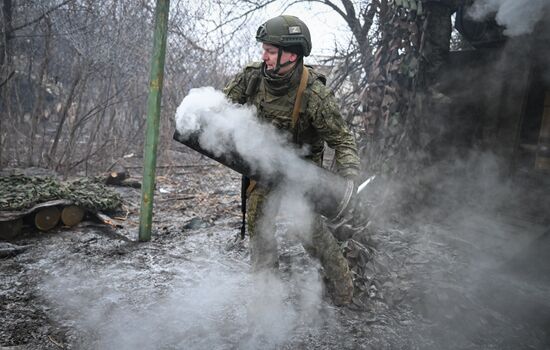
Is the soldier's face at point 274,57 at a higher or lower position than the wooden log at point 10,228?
higher

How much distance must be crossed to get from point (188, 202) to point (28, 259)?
2817 mm

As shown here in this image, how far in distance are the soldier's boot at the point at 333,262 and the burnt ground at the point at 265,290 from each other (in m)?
0.13

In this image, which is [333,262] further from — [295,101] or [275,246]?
[295,101]

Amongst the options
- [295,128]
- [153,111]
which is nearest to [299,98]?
[295,128]

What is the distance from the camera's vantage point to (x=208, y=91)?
9.45 feet

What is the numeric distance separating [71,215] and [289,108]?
3.30 m

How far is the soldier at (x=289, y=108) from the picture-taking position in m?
2.84

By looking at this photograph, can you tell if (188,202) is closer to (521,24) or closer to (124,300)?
(124,300)

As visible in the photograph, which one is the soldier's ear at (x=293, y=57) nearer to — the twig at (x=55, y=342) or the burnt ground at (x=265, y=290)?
the burnt ground at (x=265, y=290)

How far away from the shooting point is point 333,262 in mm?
3311

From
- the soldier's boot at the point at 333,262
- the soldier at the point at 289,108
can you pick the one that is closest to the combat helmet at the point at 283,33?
the soldier at the point at 289,108

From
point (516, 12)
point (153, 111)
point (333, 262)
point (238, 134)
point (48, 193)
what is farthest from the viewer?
point (516, 12)

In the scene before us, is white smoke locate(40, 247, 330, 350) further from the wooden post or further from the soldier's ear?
the soldier's ear

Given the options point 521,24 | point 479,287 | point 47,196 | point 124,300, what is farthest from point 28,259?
point 521,24
